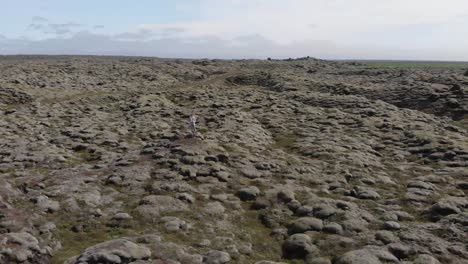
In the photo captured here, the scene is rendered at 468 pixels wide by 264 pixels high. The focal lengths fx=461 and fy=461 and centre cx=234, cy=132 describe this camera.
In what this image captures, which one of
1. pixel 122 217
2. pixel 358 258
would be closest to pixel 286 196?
pixel 358 258

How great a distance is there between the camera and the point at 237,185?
23.8 m

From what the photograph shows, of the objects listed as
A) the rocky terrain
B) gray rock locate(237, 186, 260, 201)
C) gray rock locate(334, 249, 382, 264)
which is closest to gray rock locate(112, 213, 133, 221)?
the rocky terrain

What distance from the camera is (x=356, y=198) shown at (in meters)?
22.3

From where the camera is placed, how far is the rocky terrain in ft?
55.7

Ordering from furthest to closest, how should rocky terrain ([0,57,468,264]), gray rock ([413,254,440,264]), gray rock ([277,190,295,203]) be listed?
1. gray rock ([277,190,295,203])
2. rocky terrain ([0,57,468,264])
3. gray rock ([413,254,440,264])

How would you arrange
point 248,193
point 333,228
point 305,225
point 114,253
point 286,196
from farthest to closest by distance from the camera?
point 248,193 → point 286,196 → point 305,225 → point 333,228 → point 114,253

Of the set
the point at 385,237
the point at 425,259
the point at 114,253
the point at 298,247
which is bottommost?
the point at 298,247

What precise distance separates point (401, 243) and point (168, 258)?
8.60 metres

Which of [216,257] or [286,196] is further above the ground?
[286,196]

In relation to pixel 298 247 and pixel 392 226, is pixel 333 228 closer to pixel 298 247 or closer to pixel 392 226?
pixel 298 247

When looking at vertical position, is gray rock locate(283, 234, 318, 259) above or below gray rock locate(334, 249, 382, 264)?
below

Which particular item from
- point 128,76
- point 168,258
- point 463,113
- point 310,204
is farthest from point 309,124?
point 128,76

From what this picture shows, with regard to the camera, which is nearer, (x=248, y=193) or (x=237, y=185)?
(x=248, y=193)

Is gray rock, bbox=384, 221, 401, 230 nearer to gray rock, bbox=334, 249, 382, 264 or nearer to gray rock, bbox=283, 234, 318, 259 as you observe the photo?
gray rock, bbox=334, 249, 382, 264
